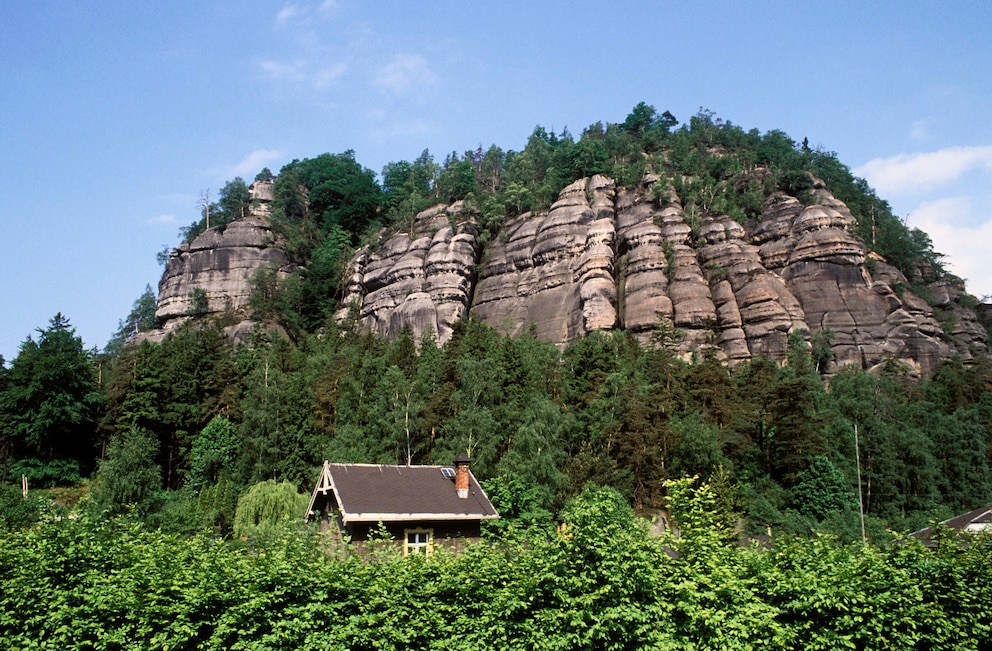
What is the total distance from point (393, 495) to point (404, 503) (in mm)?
631

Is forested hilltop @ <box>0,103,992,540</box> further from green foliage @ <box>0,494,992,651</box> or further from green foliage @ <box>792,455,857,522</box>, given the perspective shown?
green foliage @ <box>0,494,992,651</box>

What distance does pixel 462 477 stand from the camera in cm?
3031

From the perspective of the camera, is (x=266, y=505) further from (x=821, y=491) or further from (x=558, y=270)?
(x=558, y=270)

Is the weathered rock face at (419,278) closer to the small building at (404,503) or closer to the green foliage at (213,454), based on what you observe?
the green foliage at (213,454)

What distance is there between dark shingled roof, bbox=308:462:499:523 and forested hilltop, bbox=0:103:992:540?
8896 millimetres

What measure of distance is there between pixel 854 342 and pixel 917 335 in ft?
19.1

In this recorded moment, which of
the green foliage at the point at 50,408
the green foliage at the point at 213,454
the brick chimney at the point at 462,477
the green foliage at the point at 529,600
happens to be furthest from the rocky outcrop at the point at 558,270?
the green foliage at the point at 529,600

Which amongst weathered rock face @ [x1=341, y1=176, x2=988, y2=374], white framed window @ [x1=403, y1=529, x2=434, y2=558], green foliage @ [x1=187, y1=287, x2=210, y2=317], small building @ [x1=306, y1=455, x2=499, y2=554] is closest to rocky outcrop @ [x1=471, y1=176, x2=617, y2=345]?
weathered rock face @ [x1=341, y1=176, x2=988, y2=374]

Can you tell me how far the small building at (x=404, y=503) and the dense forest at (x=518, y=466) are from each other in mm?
3073

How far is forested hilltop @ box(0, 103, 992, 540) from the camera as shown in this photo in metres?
44.6

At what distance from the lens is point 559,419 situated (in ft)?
145

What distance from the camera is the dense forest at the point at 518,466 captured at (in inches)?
605

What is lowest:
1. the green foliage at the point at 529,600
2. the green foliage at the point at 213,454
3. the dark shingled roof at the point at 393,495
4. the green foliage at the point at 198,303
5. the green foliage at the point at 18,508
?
the green foliage at the point at 529,600

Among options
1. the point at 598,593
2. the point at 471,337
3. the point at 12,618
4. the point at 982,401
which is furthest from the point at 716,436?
the point at 12,618
